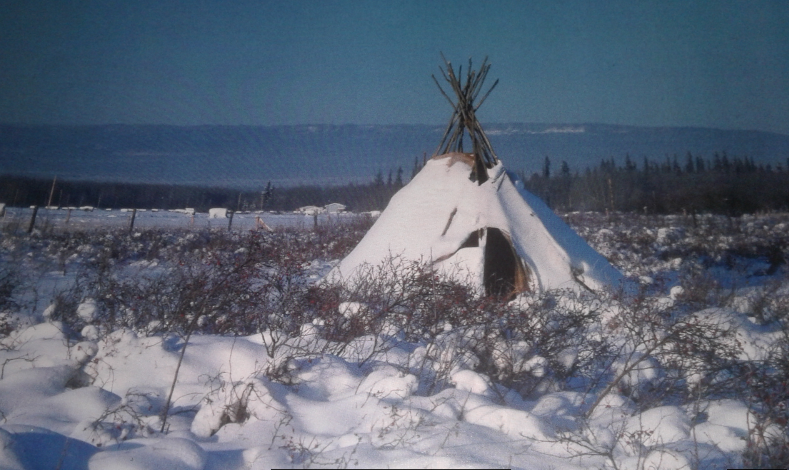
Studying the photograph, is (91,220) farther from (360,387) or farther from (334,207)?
(360,387)

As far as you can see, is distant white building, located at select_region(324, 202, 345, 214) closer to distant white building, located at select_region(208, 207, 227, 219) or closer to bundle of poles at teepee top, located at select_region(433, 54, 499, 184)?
distant white building, located at select_region(208, 207, 227, 219)

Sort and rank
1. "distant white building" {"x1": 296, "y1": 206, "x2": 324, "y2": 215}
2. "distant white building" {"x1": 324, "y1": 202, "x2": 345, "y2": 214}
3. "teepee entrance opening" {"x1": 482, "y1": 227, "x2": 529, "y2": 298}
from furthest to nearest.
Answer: "distant white building" {"x1": 324, "y1": 202, "x2": 345, "y2": 214}, "distant white building" {"x1": 296, "y1": 206, "x2": 324, "y2": 215}, "teepee entrance opening" {"x1": 482, "y1": 227, "x2": 529, "y2": 298}

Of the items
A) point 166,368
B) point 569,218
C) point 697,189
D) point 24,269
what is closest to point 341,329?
point 166,368

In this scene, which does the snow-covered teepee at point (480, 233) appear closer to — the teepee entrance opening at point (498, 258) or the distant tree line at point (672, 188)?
the teepee entrance opening at point (498, 258)

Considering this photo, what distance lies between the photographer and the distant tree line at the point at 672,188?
1741 centimetres

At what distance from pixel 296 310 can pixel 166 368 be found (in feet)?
4.55

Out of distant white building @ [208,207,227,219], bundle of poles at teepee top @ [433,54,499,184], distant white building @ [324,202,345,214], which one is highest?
bundle of poles at teepee top @ [433,54,499,184]

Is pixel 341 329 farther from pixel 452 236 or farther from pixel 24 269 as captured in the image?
pixel 24 269

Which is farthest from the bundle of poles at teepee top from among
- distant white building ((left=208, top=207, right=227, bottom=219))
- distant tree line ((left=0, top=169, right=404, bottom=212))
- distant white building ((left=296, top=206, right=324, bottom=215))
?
distant white building ((left=208, top=207, right=227, bottom=219))

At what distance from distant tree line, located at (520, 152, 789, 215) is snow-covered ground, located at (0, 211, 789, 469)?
1153 cm

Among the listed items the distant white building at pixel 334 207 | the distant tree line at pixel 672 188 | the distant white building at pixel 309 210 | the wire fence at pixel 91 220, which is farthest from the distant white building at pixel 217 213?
the distant tree line at pixel 672 188

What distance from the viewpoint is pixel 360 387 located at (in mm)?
2947

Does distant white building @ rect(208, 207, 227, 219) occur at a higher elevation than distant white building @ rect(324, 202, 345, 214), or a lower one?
lower

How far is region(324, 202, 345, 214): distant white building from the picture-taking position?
22875 mm
